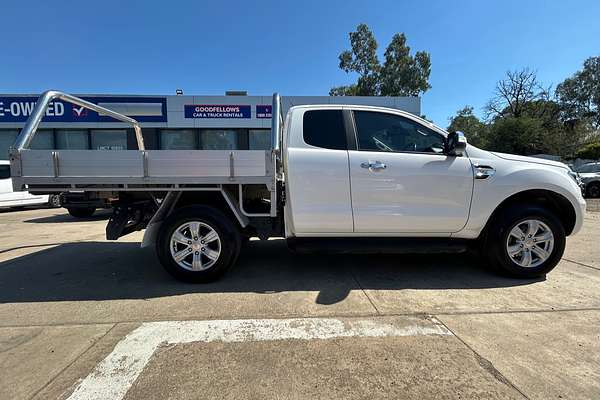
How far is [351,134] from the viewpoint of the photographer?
153 inches

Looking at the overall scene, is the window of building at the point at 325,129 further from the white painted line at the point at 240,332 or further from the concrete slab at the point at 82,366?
the concrete slab at the point at 82,366

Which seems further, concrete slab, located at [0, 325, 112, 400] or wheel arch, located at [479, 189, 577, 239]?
wheel arch, located at [479, 189, 577, 239]

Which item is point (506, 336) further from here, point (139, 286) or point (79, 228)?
point (79, 228)

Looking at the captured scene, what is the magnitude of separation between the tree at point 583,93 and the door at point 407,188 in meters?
56.7

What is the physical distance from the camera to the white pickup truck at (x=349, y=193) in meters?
3.63

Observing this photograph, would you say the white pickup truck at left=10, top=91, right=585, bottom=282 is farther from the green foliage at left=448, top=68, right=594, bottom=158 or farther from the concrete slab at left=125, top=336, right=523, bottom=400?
the green foliage at left=448, top=68, right=594, bottom=158

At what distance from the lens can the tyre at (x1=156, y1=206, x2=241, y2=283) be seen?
3725 mm

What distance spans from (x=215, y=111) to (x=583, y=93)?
56288 millimetres

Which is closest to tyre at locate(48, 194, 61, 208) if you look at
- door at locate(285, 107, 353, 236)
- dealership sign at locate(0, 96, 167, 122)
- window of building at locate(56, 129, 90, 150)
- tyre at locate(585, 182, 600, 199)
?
window of building at locate(56, 129, 90, 150)

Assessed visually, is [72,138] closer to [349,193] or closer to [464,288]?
[349,193]

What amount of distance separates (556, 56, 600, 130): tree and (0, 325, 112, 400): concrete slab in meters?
60.2

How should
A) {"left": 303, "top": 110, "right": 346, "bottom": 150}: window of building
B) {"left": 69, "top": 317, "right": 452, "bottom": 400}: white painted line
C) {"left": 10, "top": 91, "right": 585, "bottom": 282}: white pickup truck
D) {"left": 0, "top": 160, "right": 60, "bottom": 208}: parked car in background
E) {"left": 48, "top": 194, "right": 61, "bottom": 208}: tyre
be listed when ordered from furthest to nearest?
1. {"left": 48, "top": 194, "right": 61, "bottom": 208}: tyre
2. {"left": 0, "top": 160, "right": 60, "bottom": 208}: parked car in background
3. {"left": 303, "top": 110, "right": 346, "bottom": 150}: window of building
4. {"left": 10, "top": 91, "right": 585, "bottom": 282}: white pickup truck
5. {"left": 69, "top": 317, "right": 452, "bottom": 400}: white painted line

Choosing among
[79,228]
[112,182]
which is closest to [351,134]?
[112,182]

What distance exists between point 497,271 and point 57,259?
251 inches
